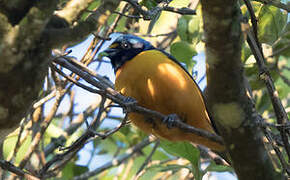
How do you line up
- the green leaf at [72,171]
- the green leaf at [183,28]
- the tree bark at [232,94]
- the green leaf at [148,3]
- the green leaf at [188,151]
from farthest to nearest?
the green leaf at [72,171] < the green leaf at [183,28] < the green leaf at [148,3] < the green leaf at [188,151] < the tree bark at [232,94]

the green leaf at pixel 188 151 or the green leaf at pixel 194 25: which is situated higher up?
the green leaf at pixel 194 25

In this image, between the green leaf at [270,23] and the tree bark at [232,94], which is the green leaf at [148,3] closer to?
the green leaf at [270,23]

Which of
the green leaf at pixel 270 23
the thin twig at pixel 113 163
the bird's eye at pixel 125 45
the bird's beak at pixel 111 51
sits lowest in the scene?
the thin twig at pixel 113 163

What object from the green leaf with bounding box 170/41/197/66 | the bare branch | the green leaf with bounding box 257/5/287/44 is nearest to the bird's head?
the green leaf with bounding box 170/41/197/66

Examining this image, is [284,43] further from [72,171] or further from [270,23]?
[72,171]

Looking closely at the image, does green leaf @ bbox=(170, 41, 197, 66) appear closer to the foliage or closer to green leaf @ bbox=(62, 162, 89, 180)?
the foliage

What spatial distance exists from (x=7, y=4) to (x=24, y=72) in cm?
29

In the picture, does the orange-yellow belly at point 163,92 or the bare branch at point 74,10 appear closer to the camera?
the bare branch at point 74,10

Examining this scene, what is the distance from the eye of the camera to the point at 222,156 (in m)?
3.71

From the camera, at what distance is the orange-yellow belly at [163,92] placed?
11.3ft

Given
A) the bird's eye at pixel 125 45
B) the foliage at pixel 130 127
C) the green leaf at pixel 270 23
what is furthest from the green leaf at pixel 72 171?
the green leaf at pixel 270 23

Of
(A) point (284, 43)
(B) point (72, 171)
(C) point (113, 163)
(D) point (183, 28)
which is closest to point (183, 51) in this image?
(D) point (183, 28)

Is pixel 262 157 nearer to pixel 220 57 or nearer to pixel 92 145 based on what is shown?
pixel 220 57

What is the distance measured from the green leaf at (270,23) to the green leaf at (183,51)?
0.59 metres
